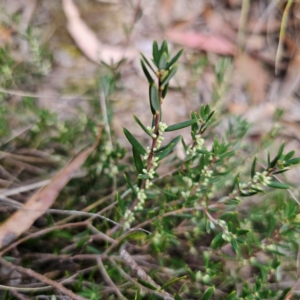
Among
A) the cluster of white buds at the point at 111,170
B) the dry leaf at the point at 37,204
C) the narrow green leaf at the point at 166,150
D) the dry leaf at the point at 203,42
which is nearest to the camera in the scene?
the narrow green leaf at the point at 166,150

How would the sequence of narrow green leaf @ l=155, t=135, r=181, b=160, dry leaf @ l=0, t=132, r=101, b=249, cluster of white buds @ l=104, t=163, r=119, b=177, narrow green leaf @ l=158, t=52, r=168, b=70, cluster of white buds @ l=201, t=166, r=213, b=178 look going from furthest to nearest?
cluster of white buds @ l=104, t=163, r=119, b=177, dry leaf @ l=0, t=132, r=101, b=249, cluster of white buds @ l=201, t=166, r=213, b=178, narrow green leaf @ l=155, t=135, r=181, b=160, narrow green leaf @ l=158, t=52, r=168, b=70

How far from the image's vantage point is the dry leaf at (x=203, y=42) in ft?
6.75

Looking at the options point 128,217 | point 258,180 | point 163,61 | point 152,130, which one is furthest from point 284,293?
point 163,61

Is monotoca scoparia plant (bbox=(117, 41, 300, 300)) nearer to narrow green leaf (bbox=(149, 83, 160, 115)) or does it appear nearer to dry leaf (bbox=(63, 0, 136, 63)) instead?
narrow green leaf (bbox=(149, 83, 160, 115))

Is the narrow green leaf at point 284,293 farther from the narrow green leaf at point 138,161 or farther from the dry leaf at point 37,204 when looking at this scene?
the dry leaf at point 37,204

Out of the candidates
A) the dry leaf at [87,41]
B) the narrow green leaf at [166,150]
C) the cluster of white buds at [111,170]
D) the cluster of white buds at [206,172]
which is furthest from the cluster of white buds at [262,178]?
the dry leaf at [87,41]

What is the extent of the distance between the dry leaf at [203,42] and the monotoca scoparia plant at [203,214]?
852 millimetres

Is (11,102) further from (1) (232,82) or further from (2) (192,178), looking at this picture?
(1) (232,82)

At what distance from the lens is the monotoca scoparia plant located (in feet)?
2.80

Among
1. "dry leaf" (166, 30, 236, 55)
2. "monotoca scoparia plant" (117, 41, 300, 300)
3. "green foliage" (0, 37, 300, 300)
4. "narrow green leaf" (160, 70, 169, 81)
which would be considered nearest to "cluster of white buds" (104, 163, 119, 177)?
"green foliage" (0, 37, 300, 300)

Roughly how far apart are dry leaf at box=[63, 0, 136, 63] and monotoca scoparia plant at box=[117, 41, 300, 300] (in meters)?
0.79

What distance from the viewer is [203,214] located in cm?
107

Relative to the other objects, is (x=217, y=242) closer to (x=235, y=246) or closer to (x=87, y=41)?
(x=235, y=246)

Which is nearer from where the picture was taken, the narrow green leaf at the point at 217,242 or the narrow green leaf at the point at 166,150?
the narrow green leaf at the point at 166,150
